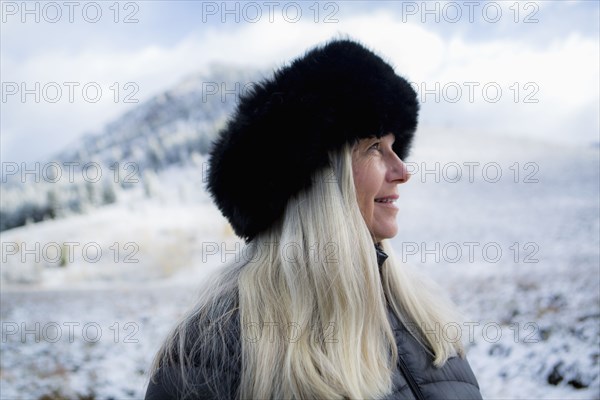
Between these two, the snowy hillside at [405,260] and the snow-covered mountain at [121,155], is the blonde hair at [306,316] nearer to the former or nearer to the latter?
the snowy hillside at [405,260]

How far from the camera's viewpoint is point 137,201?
5.56 metres

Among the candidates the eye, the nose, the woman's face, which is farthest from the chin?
the eye

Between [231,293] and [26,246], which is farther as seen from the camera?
[26,246]

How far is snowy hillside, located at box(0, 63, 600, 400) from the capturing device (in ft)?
11.7

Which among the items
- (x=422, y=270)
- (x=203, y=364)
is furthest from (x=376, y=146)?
(x=422, y=270)

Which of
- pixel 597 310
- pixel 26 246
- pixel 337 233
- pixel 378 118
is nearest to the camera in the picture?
pixel 337 233

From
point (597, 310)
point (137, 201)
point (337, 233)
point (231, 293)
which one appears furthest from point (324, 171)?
point (137, 201)

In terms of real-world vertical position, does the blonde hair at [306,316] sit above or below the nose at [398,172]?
below

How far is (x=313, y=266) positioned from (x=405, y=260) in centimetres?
164

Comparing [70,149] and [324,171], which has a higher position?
[70,149]

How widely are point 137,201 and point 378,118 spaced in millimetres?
4579

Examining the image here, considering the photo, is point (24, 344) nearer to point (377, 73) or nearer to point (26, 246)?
point (26, 246)

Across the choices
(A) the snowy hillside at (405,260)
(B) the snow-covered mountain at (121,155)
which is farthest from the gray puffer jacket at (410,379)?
(B) the snow-covered mountain at (121,155)

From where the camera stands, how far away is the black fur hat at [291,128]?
1.47 meters
